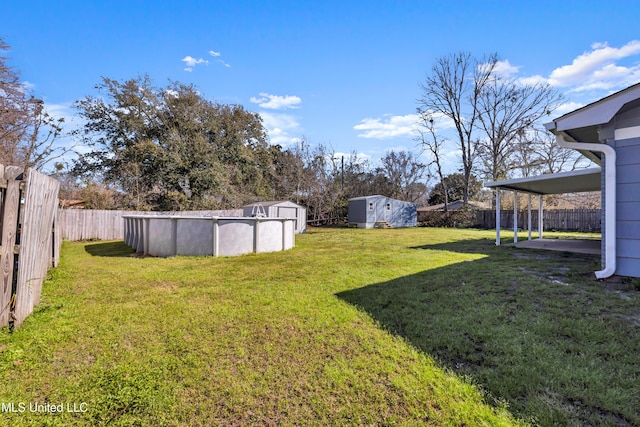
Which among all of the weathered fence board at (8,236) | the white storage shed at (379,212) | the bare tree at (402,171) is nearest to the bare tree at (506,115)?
the white storage shed at (379,212)

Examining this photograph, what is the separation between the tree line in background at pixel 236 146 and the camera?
16.3 metres

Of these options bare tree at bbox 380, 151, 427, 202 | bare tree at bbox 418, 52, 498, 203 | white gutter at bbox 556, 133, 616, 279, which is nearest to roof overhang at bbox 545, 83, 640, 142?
white gutter at bbox 556, 133, 616, 279

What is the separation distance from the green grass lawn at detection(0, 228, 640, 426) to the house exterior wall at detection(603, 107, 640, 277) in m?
0.35

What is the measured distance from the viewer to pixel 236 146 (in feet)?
72.5

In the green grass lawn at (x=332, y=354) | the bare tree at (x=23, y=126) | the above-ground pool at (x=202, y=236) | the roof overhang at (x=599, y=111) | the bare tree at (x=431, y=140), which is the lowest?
the green grass lawn at (x=332, y=354)

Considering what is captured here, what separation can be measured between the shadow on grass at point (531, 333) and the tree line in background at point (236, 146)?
14.4 m

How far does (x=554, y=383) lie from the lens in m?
1.97

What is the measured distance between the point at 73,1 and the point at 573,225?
79.0ft

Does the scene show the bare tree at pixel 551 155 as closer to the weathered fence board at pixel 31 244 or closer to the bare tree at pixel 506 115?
the bare tree at pixel 506 115

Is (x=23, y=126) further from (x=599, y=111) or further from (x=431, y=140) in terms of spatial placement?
(x=431, y=140)

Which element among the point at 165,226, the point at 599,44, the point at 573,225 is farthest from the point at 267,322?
the point at 573,225

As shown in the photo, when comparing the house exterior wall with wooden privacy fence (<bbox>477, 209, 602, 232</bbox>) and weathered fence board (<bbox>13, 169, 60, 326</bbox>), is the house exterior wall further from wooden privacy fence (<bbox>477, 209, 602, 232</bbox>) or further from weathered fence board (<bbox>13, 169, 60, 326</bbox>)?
wooden privacy fence (<bbox>477, 209, 602, 232</bbox>)

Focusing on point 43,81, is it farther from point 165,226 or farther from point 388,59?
point 388,59

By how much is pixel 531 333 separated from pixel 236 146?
71.8ft
